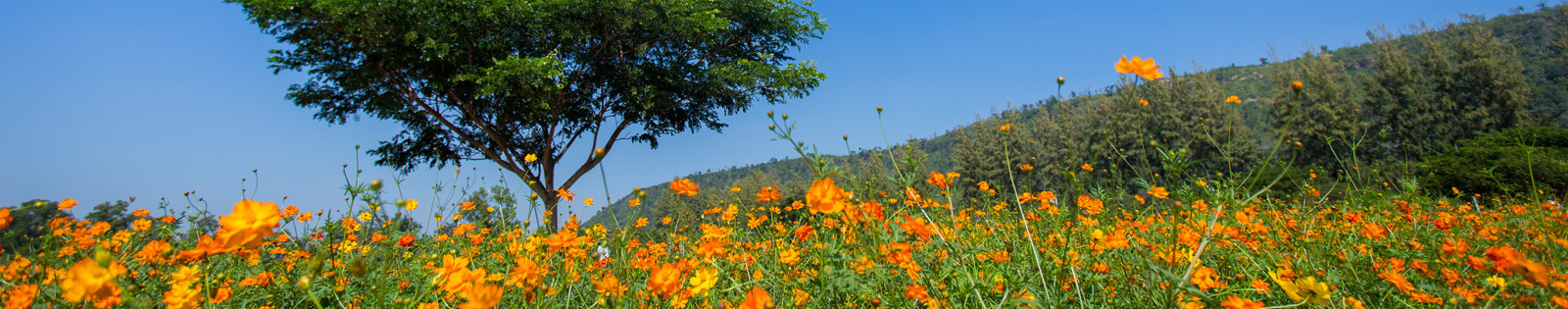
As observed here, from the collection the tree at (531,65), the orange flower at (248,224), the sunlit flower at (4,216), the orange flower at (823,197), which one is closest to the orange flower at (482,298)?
the orange flower at (248,224)

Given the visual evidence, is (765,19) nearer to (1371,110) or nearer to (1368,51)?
(1371,110)

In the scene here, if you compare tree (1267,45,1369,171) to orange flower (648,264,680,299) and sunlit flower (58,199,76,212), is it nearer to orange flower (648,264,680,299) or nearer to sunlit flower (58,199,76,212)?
orange flower (648,264,680,299)

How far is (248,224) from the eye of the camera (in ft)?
2.66

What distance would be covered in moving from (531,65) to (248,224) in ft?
22.3

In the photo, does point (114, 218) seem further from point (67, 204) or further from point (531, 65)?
point (531, 65)

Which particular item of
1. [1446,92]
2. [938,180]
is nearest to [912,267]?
[938,180]

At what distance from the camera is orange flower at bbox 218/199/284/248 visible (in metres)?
0.78

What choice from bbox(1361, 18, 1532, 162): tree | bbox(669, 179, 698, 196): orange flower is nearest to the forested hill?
bbox(1361, 18, 1532, 162): tree

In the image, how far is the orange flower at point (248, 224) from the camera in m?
0.78

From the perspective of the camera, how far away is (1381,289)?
138 cm

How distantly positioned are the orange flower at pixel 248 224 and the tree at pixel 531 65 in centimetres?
668

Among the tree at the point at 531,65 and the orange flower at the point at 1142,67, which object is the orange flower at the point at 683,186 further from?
the tree at the point at 531,65

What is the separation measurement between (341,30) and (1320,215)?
9457 millimetres

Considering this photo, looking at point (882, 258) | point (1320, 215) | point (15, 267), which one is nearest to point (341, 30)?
point (15, 267)
